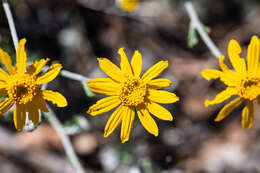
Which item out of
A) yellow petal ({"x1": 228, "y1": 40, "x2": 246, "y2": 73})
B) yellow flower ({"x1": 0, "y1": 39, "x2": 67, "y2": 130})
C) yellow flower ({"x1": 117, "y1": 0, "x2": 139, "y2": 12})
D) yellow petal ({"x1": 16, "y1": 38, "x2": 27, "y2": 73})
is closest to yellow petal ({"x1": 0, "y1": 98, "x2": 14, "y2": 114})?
→ yellow flower ({"x1": 0, "y1": 39, "x2": 67, "y2": 130})

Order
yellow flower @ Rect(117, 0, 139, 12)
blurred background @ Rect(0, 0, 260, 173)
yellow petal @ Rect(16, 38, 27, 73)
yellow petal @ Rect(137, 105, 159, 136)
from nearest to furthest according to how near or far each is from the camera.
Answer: yellow petal @ Rect(16, 38, 27, 73) → yellow petal @ Rect(137, 105, 159, 136) → blurred background @ Rect(0, 0, 260, 173) → yellow flower @ Rect(117, 0, 139, 12)

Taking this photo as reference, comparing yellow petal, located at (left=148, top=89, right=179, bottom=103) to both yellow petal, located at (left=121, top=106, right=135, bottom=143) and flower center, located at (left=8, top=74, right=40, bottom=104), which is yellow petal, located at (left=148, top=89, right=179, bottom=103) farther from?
flower center, located at (left=8, top=74, right=40, bottom=104)

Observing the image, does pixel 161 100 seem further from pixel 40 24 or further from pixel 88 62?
pixel 40 24

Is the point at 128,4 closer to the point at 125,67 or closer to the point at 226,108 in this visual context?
the point at 125,67

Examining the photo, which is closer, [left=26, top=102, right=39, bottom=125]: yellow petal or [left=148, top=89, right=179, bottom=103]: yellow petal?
[left=26, top=102, right=39, bottom=125]: yellow petal

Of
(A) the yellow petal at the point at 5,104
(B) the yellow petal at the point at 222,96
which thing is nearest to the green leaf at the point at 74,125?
(A) the yellow petal at the point at 5,104

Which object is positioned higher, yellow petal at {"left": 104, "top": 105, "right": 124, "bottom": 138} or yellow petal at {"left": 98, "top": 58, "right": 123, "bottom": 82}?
yellow petal at {"left": 98, "top": 58, "right": 123, "bottom": 82}

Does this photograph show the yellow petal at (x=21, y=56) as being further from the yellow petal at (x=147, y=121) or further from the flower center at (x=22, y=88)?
the yellow petal at (x=147, y=121)
